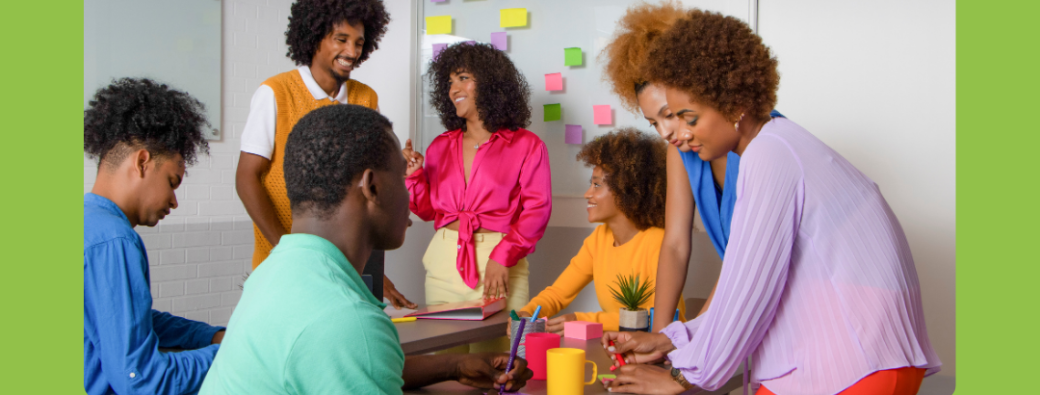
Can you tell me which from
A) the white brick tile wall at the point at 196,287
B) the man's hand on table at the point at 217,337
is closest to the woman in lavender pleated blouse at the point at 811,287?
the man's hand on table at the point at 217,337

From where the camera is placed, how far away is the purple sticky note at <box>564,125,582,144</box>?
3379 millimetres

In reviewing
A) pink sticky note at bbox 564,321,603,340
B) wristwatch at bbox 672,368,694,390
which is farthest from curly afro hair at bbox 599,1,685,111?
wristwatch at bbox 672,368,694,390

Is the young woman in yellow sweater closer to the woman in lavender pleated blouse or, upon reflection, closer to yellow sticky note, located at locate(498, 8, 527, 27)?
the woman in lavender pleated blouse

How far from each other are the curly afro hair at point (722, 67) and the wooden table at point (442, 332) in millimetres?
912

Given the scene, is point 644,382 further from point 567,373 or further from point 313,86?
point 313,86

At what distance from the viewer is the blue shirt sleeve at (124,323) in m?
1.37

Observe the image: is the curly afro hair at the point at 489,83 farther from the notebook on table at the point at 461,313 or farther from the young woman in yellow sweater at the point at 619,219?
the notebook on table at the point at 461,313

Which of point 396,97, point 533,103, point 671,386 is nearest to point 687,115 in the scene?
point 671,386

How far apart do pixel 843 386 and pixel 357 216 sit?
82cm

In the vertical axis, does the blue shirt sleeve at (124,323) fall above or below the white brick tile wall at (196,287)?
above

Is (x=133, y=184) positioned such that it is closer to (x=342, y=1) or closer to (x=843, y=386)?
(x=342, y=1)

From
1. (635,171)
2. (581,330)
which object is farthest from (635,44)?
(581,330)

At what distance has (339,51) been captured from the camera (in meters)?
2.58

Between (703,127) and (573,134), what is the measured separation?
207 centimetres
